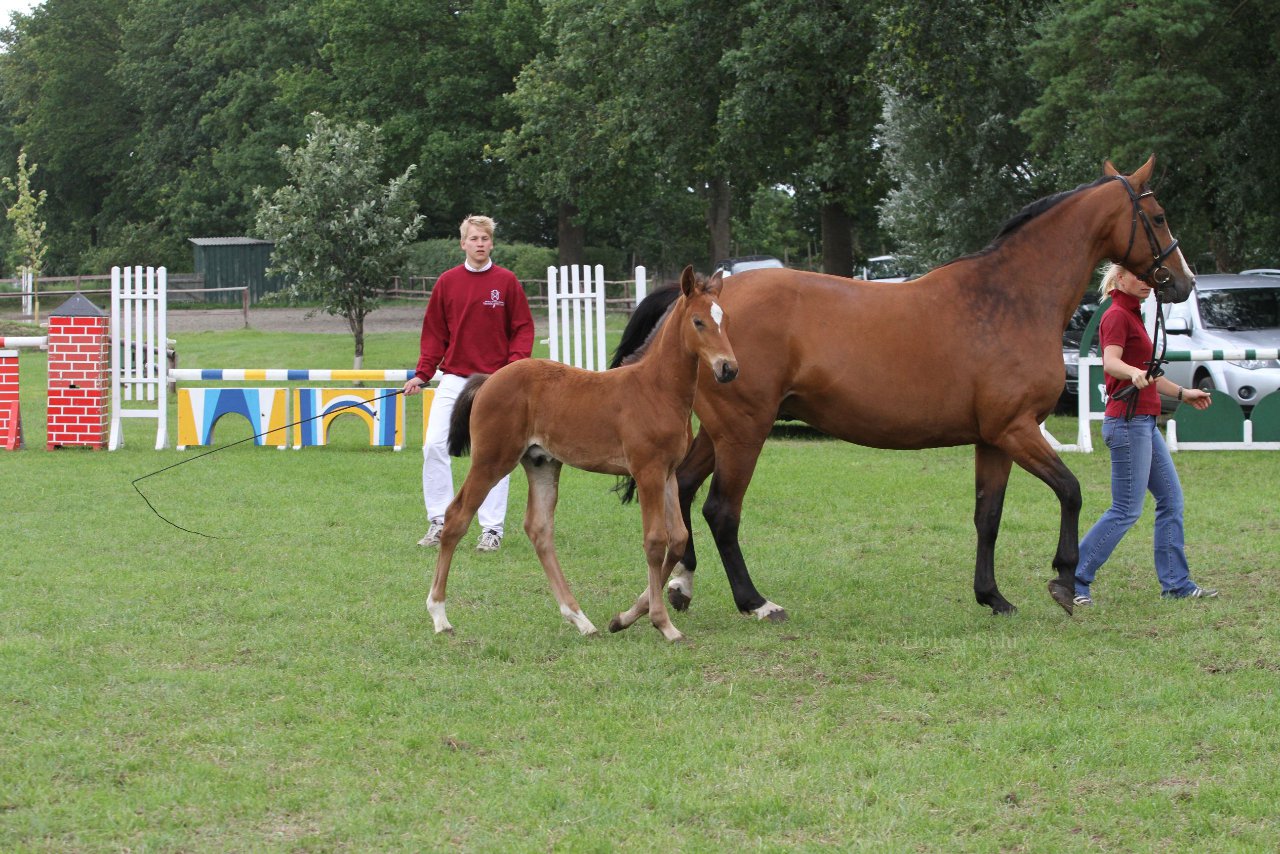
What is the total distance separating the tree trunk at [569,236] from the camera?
46.2 metres

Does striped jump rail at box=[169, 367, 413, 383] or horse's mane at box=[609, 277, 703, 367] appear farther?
striped jump rail at box=[169, 367, 413, 383]

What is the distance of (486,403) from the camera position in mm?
7242

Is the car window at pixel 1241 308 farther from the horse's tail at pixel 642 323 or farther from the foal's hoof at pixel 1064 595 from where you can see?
the horse's tail at pixel 642 323

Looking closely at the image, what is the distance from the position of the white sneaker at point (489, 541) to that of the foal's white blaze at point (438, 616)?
256cm

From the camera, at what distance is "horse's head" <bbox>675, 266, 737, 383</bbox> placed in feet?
22.0

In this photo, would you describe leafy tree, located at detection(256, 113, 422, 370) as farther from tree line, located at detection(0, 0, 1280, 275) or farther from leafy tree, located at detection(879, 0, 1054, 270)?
leafy tree, located at detection(879, 0, 1054, 270)

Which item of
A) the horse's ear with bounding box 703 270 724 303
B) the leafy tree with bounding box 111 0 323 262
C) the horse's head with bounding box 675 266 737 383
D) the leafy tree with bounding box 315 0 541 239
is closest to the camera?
the horse's head with bounding box 675 266 737 383

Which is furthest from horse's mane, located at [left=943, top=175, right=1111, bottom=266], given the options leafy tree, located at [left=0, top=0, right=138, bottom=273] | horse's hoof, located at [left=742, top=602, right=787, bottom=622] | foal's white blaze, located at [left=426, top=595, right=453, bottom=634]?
leafy tree, located at [left=0, top=0, right=138, bottom=273]

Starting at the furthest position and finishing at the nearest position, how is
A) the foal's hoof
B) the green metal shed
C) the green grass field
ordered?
the green metal shed
the foal's hoof
the green grass field

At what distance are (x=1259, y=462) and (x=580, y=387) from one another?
10.1m

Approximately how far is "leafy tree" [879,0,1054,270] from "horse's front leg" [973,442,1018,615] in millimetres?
14785

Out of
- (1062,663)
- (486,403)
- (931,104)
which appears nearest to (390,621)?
(486,403)

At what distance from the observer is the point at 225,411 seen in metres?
16.6

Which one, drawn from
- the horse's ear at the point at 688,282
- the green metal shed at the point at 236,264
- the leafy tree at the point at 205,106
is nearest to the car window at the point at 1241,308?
the horse's ear at the point at 688,282
